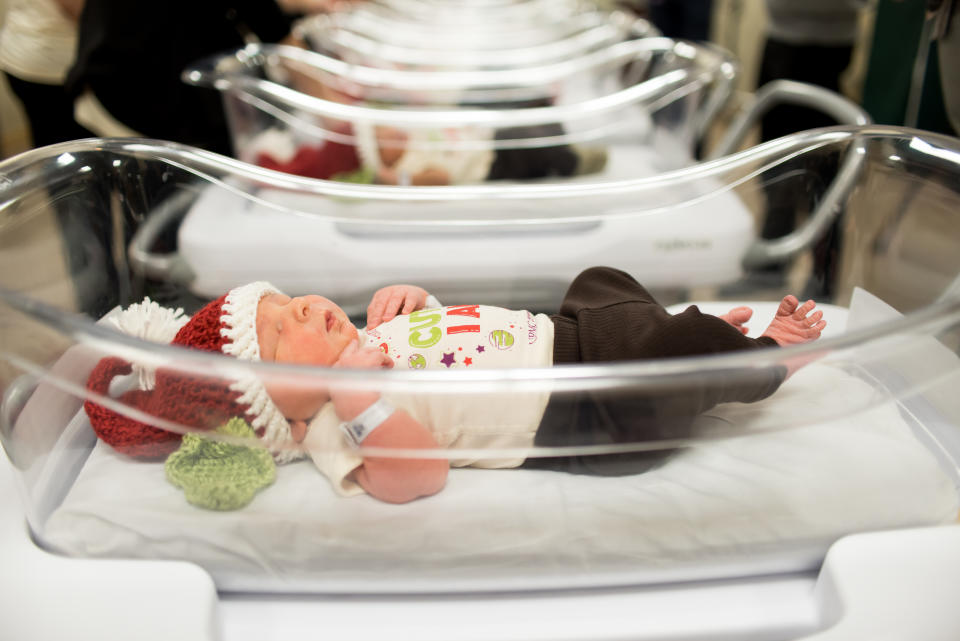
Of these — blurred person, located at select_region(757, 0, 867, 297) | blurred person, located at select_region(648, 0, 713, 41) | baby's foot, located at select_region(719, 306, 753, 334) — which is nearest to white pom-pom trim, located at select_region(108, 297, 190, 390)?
baby's foot, located at select_region(719, 306, 753, 334)

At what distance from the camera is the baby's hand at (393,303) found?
84cm

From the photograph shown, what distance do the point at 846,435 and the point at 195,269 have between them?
0.93 metres

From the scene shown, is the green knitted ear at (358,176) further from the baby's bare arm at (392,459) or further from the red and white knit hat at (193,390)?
the baby's bare arm at (392,459)

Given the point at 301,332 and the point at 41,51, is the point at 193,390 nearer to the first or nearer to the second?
the point at 301,332

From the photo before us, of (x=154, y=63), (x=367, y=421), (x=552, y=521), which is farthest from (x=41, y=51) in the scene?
(x=552, y=521)

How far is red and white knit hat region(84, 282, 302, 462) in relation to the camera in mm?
537

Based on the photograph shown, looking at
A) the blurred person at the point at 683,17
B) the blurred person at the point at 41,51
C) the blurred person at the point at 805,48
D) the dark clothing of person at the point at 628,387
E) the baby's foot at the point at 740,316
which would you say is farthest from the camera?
the blurred person at the point at 683,17

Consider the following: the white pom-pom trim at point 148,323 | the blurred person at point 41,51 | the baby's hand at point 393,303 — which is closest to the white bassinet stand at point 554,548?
the white pom-pom trim at point 148,323

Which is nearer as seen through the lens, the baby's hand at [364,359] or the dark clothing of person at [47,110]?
the baby's hand at [364,359]

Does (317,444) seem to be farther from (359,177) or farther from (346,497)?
(359,177)

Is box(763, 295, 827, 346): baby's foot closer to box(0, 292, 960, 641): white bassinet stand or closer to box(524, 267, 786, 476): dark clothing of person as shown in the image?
box(524, 267, 786, 476): dark clothing of person

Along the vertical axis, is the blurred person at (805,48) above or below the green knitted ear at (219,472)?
above

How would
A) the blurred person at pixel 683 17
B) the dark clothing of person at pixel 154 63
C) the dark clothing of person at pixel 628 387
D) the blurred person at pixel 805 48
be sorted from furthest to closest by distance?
the blurred person at pixel 683 17, the blurred person at pixel 805 48, the dark clothing of person at pixel 154 63, the dark clothing of person at pixel 628 387

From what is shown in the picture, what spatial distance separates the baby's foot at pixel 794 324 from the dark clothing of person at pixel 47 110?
4.52 ft
